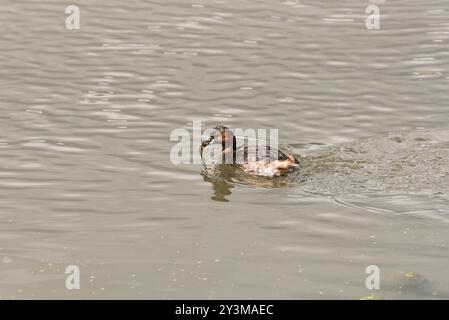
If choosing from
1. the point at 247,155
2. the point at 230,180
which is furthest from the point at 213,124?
the point at 230,180

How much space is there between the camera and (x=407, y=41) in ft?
52.9

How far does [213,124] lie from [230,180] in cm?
182

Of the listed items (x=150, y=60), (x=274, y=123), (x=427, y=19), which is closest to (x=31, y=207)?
(x=274, y=123)

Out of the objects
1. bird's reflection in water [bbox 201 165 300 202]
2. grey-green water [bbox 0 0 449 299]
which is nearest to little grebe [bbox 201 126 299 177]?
bird's reflection in water [bbox 201 165 300 202]

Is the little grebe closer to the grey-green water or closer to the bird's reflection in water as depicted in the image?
the bird's reflection in water

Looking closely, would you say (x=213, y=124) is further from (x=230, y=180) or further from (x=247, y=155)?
(x=230, y=180)

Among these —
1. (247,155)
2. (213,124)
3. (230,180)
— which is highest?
(213,124)

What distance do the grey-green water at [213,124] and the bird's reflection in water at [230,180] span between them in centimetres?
5

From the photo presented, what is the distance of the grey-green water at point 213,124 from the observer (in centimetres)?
880

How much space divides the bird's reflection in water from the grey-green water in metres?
0.05

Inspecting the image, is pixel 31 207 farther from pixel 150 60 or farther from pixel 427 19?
pixel 427 19

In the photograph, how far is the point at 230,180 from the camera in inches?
443

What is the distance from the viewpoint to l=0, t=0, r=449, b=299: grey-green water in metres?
8.80

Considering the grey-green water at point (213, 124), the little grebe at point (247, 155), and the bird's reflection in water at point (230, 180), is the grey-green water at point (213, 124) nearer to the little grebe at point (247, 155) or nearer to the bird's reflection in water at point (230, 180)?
the bird's reflection in water at point (230, 180)
